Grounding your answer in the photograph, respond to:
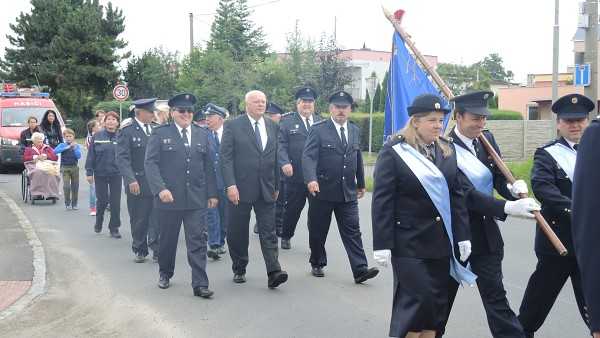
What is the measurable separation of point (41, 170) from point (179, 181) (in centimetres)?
899

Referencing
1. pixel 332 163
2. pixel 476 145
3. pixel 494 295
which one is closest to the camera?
pixel 494 295

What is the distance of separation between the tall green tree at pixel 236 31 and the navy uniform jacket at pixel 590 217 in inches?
2214

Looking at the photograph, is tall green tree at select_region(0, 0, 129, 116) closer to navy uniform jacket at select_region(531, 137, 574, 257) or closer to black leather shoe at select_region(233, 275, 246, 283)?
black leather shoe at select_region(233, 275, 246, 283)

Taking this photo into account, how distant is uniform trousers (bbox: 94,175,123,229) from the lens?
12125 mm

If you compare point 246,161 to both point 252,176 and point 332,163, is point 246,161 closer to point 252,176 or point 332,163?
point 252,176

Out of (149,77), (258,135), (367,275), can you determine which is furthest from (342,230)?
(149,77)

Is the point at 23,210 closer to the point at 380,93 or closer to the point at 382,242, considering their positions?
the point at 382,242

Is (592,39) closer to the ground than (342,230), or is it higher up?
higher up

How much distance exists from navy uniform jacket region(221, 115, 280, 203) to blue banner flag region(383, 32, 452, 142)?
4.98ft

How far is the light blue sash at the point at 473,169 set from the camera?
567 centimetres

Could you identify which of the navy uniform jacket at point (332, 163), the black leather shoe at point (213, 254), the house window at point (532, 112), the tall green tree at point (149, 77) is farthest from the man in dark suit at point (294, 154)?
the house window at point (532, 112)

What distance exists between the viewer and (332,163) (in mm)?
8844

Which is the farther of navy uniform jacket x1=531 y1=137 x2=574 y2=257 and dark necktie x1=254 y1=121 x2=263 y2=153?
dark necktie x1=254 y1=121 x2=263 y2=153

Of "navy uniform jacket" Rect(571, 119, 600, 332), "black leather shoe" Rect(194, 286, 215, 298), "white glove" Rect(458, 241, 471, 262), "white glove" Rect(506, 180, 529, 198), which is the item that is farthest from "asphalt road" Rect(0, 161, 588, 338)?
"navy uniform jacket" Rect(571, 119, 600, 332)
